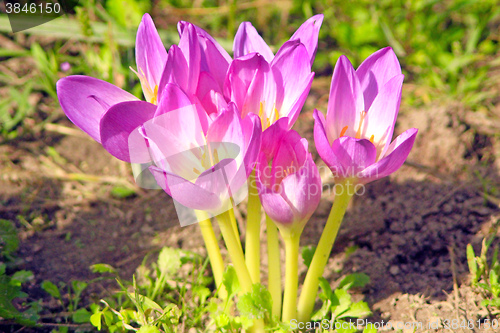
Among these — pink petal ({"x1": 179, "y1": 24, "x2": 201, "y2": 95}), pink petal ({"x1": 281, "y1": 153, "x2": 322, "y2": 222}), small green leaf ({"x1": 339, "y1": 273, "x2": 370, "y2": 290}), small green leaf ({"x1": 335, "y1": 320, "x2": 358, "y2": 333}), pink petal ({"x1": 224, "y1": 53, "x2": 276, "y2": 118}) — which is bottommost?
small green leaf ({"x1": 335, "y1": 320, "x2": 358, "y2": 333})

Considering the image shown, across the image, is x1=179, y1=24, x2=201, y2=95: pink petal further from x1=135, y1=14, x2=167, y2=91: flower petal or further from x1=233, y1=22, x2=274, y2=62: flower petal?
x1=233, y1=22, x2=274, y2=62: flower petal

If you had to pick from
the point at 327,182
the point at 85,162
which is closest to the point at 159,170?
the point at 327,182

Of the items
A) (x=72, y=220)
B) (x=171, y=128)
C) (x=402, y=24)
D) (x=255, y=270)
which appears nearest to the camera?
(x=171, y=128)

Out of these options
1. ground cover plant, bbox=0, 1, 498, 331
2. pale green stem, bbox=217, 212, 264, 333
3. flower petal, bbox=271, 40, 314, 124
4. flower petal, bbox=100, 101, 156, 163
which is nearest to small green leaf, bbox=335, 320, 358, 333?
ground cover plant, bbox=0, 1, 498, 331

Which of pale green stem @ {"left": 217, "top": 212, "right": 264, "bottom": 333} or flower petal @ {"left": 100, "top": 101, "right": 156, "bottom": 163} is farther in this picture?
pale green stem @ {"left": 217, "top": 212, "right": 264, "bottom": 333}

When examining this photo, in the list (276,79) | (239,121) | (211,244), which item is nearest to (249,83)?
(276,79)

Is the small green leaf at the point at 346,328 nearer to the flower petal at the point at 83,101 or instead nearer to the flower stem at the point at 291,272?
the flower stem at the point at 291,272

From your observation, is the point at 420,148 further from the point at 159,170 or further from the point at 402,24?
the point at 159,170

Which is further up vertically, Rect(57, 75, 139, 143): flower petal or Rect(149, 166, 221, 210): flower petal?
Rect(57, 75, 139, 143): flower petal
